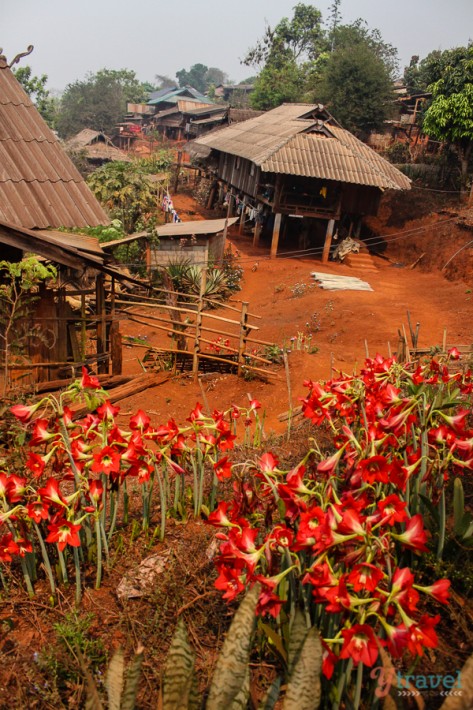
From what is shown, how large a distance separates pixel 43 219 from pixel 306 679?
539 cm

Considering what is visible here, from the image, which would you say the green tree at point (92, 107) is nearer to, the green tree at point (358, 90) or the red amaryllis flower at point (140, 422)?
the green tree at point (358, 90)

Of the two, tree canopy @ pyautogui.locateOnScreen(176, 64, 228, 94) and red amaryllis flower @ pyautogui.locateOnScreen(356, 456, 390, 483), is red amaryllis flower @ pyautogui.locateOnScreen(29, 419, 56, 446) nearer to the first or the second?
red amaryllis flower @ pyautogui.locateOnScreen(356, 456, 390, 483)

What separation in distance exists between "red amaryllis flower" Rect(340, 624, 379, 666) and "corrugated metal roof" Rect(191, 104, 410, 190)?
19.2 meters

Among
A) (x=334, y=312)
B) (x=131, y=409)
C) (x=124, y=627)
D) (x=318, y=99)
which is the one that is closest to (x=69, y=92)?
(x=318, y=99)

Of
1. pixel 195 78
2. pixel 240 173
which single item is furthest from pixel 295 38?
pixel 195 78

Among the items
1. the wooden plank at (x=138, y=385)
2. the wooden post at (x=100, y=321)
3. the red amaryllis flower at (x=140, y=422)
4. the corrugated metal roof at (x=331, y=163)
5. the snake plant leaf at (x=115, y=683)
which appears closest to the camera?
the snake plant leaf at (x=115, y=683)

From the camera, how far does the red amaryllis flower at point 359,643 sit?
181 centimetres

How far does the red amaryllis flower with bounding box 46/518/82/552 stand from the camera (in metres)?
2.65

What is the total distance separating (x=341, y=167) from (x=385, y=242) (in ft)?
15.6

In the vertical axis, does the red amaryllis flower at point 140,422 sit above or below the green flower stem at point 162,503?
above

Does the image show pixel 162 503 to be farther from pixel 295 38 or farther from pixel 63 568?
pixel 295 38

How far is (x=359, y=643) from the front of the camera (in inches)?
71.8

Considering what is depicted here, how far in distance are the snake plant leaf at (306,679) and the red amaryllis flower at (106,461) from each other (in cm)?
132

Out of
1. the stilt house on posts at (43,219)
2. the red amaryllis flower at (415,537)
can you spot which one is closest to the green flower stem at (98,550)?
the red amaryllis flower at (415,537)
